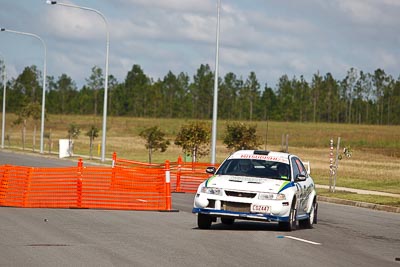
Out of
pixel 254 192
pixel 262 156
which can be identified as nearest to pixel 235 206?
pixel 254 192

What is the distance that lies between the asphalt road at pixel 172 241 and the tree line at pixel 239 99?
141 m

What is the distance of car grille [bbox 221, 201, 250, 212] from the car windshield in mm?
1229

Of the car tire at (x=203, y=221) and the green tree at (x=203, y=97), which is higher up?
the green tree at (x=203, y=97)

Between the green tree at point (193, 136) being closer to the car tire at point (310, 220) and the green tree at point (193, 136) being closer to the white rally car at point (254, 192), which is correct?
the car tire at point (310, 220)

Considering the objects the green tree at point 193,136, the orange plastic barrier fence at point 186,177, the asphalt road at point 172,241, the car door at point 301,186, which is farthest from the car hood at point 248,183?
the green tree at point 193,136

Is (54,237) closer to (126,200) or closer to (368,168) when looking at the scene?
(126,200)

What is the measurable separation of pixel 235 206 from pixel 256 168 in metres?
1.59

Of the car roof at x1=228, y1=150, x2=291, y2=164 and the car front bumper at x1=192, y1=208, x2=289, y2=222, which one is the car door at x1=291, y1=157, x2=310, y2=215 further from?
the car front bumper at x1=192, y1=208, x2=289, y2=222

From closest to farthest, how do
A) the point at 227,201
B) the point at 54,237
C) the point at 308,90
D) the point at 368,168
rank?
the point at 54,237 → the point at 227,201 → the point at 368,168 → the point at 308,90

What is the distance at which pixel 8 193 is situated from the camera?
2267 cm

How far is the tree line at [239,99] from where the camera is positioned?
541ft

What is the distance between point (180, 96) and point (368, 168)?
13338 cm

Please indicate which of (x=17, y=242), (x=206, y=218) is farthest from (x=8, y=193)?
(x=17, y=242)

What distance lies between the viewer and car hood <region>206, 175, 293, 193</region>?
16.6m
